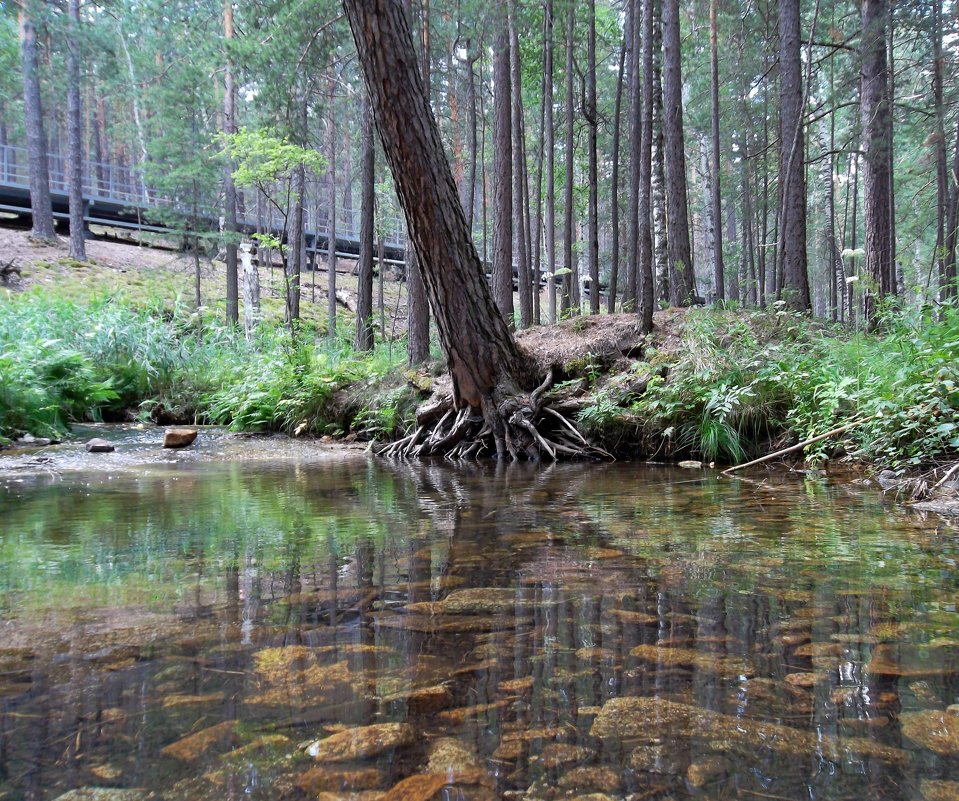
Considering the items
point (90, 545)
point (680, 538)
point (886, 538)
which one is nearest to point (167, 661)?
point (90, 545)

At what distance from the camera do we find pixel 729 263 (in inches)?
Answer: 1195

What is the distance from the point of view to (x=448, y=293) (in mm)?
6836

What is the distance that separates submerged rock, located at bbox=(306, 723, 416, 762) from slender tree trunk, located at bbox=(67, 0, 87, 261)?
25.5 m

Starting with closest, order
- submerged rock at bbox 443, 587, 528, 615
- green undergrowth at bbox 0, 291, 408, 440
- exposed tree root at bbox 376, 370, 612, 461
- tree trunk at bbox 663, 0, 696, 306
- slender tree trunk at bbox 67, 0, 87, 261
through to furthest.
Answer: submerged rock at bbox 443, 587, 528, 615 → exposed tree root at bbox 376, 370, 612, 461 → green undergrowth at bbox 0, 291, 408, 440 → tree trunk at bbox 663, 0, 696, 306 → slender tree trunk at bbox 67, 0, 87, 261

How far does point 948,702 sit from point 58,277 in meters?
23.8

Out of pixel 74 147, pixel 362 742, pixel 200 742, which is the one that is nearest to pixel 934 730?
pixel 362 742

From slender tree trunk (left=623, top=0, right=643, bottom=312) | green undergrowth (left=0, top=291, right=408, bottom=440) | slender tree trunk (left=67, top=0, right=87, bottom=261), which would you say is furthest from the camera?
slender tree trunk (left=67, top=0, right=87, bottom=261)

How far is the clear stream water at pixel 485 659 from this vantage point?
1186 millimetres

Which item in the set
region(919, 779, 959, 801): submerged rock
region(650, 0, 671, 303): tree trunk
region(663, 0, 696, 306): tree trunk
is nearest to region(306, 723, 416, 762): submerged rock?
region(919, 779, 959, 801): submerged rock

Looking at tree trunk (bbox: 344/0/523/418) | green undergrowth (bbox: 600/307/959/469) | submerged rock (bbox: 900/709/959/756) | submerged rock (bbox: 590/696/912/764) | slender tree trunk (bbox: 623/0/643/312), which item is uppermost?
slender tree trunk (bbox: 623/0/643/312)

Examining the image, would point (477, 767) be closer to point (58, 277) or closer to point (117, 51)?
point (58, 277)

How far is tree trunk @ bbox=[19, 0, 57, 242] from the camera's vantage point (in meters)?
22.4

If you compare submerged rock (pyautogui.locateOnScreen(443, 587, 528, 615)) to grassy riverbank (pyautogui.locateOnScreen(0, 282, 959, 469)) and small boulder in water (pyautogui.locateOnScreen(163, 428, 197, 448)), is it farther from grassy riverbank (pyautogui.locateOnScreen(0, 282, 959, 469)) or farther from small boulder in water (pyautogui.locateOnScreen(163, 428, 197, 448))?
small boulder in water (pyautogui.locateOnScreen(163, 428, 197, 448))

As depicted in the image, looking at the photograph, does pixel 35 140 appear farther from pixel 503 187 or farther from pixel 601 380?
pixel 601 380
